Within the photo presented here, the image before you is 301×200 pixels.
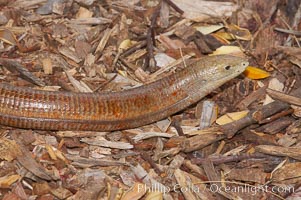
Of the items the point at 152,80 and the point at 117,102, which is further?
the point at 152,80

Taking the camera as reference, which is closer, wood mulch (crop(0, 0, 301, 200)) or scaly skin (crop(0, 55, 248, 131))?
wood mulch (crop(0, 0, 301, 200))

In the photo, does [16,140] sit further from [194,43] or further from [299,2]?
[299,2]

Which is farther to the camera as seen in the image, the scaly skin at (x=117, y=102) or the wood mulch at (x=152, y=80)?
the scaly skin at (x=117, y=102)

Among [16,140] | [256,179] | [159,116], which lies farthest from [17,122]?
[256,179]
